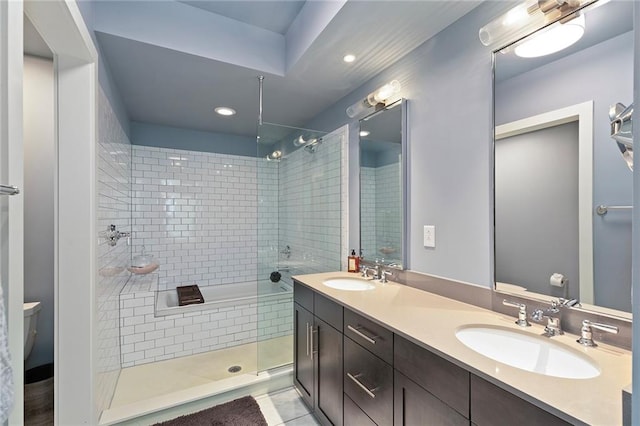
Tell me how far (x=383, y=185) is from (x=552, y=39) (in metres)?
1.17

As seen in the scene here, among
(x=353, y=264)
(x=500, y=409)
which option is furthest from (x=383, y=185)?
(x=500, y=409)

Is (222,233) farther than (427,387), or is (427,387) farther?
(222,233)

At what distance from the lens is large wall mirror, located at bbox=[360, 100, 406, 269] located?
6.25 feet

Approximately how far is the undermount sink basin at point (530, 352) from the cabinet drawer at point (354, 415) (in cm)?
60

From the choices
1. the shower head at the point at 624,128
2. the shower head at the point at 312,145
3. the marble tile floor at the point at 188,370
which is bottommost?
the marble tile floor at the point at 188,370

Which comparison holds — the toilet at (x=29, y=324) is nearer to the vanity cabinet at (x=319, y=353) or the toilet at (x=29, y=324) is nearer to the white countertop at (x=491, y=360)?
the vanity cabinet at (x=319, y=353)

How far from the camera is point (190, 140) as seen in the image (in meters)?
3.61

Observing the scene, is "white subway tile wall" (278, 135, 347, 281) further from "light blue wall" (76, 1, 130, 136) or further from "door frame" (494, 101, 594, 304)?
"door frame" (494, 101, 594, 304)

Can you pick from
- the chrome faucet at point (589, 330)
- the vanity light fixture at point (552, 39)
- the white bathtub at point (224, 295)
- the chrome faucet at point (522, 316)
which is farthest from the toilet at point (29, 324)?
the vanity light fixture at point (552, 39)

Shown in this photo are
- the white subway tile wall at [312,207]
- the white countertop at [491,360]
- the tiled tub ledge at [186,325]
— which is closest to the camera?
the white countertop at [491,360]

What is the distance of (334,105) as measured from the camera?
104 inches

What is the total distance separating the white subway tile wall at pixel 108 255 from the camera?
1688 millimetres

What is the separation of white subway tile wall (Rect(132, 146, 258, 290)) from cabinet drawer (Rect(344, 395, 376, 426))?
2692 mm

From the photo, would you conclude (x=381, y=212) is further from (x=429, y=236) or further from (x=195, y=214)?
(x=195, y=214)
